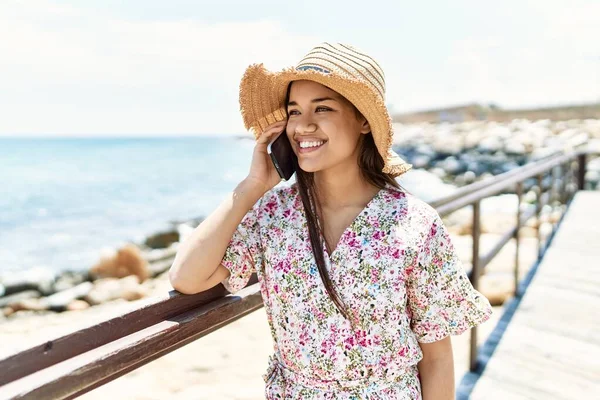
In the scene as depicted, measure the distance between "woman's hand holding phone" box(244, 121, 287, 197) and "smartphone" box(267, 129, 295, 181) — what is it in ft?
0.05

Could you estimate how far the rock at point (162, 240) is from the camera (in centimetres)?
1330

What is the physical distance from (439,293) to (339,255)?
0.26m

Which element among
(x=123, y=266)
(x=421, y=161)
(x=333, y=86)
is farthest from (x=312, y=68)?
(x=421, y=161)

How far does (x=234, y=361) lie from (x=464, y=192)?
212 centimetres

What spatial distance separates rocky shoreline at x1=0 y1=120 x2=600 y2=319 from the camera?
24.6ft

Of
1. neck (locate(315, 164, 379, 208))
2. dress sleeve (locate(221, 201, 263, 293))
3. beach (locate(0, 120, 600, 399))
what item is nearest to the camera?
dress sleeve (locate(221, 201, 263, 293))

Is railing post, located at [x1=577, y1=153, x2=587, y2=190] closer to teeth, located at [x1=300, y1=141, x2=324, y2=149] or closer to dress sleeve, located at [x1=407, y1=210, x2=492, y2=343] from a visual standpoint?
dress sleeve, located at [x1=407, y1=210, x2=492, y2=343]

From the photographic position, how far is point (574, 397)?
8.41 feet

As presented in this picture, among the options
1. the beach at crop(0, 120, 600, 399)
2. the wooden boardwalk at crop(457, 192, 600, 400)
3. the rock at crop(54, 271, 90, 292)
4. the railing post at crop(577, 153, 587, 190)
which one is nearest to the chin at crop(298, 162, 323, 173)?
the beach at crop(0, 120, 600, 399)

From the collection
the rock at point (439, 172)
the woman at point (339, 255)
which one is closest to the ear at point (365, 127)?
the woman at point (339, 255)

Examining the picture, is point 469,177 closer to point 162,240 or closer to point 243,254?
point 162,240

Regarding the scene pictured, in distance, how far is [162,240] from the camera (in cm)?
1352

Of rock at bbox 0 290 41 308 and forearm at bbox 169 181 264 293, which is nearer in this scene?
forearm at bbox 169 181 264 293

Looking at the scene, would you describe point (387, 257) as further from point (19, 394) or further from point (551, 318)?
point (551, 318)
